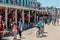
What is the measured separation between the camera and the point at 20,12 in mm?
30000

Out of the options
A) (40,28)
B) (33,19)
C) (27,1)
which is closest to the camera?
(40,28)

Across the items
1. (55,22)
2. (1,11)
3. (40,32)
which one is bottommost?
(55,22)

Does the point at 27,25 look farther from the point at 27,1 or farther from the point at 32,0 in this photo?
the point at 32,0

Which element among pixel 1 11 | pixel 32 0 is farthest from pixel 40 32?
pixel 32 0

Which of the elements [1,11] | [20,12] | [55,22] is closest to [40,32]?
[1,11]

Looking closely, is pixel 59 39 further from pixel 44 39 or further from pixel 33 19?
pixel 33 19

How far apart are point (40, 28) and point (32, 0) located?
36102mm

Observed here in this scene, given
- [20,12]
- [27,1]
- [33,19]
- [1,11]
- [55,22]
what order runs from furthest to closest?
[27,1] → [55,22] → [33,19] → [20,12] → [1,11]

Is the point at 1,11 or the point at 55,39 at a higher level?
the point at 1,11

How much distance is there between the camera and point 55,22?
43688 millimetres

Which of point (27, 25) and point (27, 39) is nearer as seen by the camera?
point (27, 39)

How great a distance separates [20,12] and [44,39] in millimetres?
10968

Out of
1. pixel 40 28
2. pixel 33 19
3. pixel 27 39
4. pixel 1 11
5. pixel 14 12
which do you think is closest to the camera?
pixel 27 39

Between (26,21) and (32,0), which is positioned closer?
A: (26,21)
